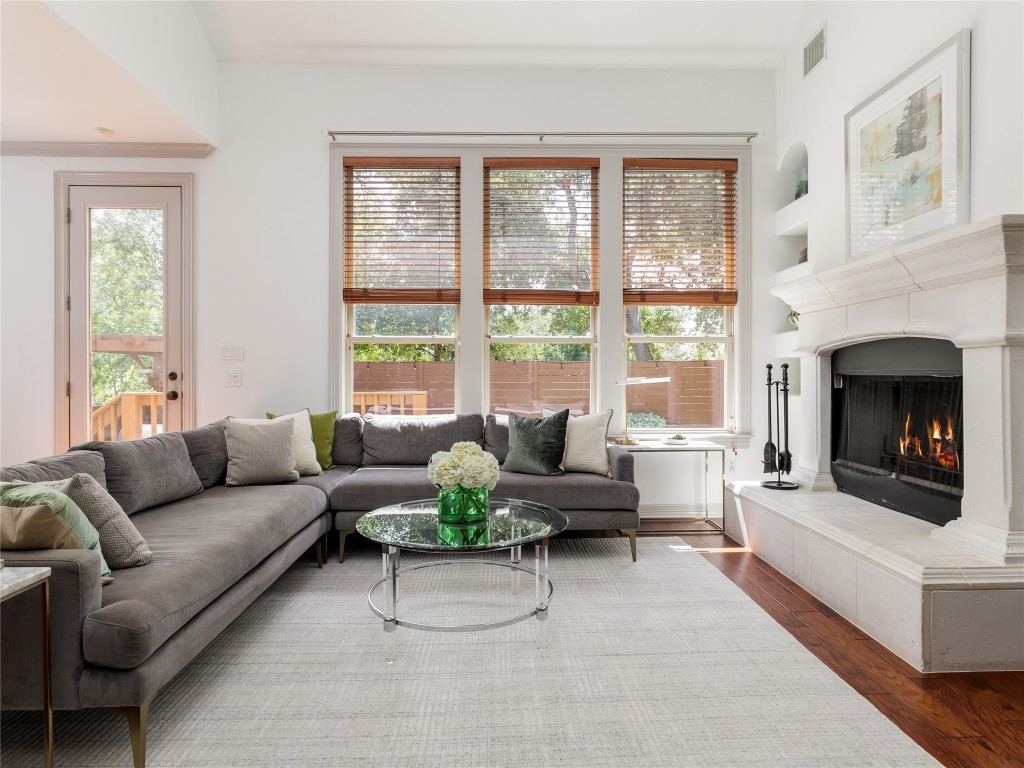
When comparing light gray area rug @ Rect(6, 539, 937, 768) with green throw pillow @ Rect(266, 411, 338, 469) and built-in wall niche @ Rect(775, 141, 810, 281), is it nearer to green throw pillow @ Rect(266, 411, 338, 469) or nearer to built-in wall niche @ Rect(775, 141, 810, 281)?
green throw pillow @ Rect(266, 411, 338, 469)

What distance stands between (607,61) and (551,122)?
1.97ft

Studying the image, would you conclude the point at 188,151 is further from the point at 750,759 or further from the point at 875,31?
the point at 750,759

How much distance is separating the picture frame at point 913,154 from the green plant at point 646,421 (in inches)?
69.4

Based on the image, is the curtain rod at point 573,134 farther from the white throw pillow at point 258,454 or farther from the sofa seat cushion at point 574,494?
the sofa seat cushion at point 574,494

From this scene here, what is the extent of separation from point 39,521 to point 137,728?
64 cm

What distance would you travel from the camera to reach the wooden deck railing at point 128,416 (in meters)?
4.50

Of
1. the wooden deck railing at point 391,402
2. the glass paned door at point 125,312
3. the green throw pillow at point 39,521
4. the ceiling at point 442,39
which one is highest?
the ceiling at point 442,39

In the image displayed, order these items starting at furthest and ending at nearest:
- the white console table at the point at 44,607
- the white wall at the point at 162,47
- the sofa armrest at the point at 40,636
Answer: the white wall at the point at 162,47
the sofa armrest at the point at 40,636
the white console table at the point at 44,607

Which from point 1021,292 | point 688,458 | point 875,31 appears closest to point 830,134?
point 875,31

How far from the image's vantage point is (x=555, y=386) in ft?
15.5

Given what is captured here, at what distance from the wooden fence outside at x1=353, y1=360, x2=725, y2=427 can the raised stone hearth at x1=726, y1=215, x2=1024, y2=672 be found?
156cm

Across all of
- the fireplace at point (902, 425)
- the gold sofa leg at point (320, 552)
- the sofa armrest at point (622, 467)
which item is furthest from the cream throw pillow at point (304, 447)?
the fireplace at point (902, 425)

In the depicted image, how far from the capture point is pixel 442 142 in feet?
15.0

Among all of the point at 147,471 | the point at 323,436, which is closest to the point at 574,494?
the point at 323,436
